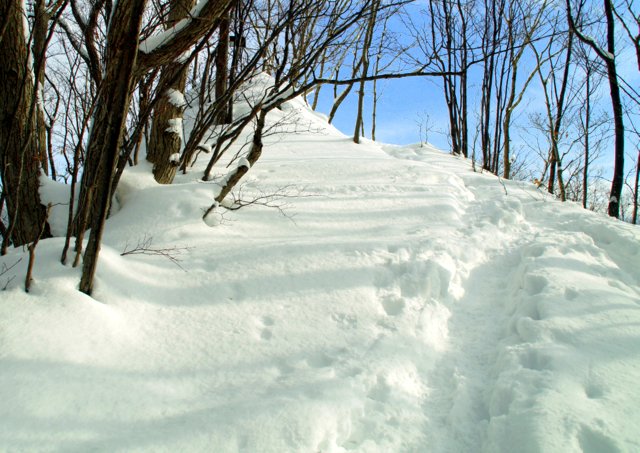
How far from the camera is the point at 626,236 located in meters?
3.55

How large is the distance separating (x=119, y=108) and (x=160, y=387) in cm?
147

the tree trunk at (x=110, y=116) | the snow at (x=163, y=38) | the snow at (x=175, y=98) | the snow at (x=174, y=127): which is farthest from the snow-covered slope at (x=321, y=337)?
the snow at (x=163, y=38)

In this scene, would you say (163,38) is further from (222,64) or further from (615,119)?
(615,119)

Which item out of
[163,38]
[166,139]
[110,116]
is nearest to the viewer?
[110,116]

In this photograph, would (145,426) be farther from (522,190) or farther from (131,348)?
(522,190)

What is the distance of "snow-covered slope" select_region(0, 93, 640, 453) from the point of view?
1.67 meters

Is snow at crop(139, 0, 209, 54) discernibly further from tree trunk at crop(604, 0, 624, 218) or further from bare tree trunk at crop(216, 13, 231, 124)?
tree trunk at crop(604, 0, 624, 218)

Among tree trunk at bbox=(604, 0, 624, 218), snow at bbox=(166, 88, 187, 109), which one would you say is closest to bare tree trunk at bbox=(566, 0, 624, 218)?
tree trunk at bbox=(604, 0, 624, 218)

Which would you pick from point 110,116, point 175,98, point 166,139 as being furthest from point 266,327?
point 175,98

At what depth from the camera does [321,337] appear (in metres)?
2.35

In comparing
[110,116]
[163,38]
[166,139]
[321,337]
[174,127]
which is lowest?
[321,337]

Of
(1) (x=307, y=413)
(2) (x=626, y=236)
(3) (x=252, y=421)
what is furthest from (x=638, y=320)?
(3) (x=252, y=421)

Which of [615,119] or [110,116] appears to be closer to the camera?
[110,116]

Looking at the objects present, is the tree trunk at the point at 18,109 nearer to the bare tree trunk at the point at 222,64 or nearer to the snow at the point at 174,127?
A: the snow at the point at 174,127
